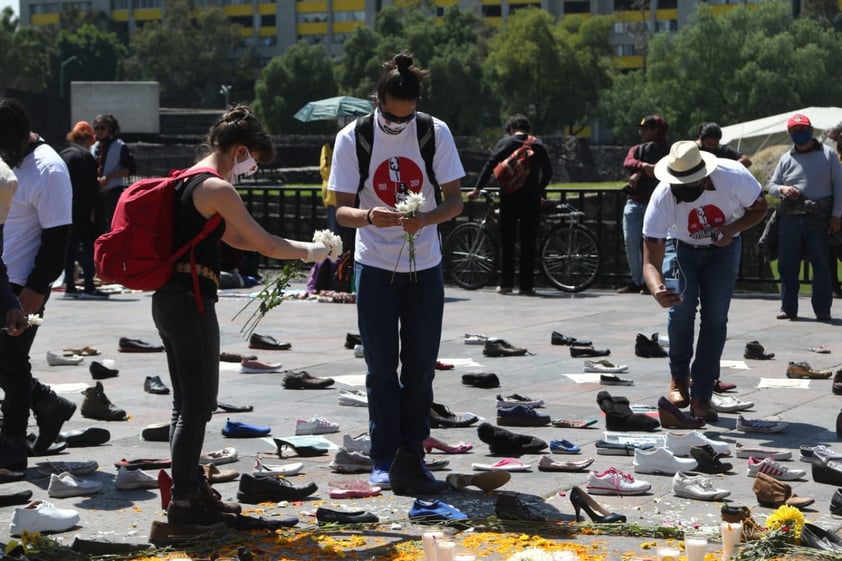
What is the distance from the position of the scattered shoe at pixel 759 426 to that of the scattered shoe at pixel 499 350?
3236 mm

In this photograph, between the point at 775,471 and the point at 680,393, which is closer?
the point at 775,471

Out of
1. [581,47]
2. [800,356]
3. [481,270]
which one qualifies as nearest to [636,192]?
[481,270]

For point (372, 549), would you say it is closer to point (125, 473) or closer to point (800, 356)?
point (125, 473)

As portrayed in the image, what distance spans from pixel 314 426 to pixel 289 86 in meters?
108

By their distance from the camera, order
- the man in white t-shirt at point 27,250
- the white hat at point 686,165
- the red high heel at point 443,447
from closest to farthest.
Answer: the man in white t-shirt at point 27,250, the red high heel at point 443,447, the white hat at point 686,165

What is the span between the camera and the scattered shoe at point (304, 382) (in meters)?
8.91

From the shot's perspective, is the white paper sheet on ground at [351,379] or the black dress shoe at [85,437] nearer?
the black dress shoe at [85,437]

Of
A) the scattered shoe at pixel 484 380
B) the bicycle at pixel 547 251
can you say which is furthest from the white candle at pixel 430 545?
the bicycle at pixel 547 251

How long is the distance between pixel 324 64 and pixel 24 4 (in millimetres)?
64801

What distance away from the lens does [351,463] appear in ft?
20.9

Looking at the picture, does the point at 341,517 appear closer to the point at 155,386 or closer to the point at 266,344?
the point at 155,386

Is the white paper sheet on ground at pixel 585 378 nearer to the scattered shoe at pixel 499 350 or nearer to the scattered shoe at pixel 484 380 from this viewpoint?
the scattered shoe at pixel 484 380

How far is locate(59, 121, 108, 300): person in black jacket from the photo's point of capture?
1394 cm

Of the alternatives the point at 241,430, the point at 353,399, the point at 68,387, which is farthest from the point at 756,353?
the point at 68,387
